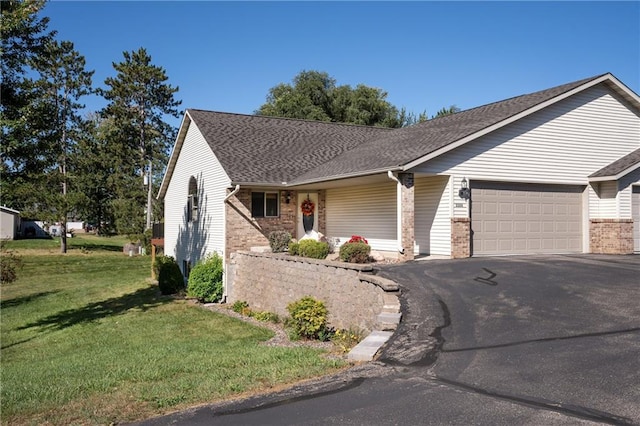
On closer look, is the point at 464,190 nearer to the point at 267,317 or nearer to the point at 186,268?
the point at 267,317

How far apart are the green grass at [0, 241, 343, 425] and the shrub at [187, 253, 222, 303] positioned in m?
0.56

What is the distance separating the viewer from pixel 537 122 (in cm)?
1669

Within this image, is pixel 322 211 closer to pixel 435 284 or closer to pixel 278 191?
pixel 278 191

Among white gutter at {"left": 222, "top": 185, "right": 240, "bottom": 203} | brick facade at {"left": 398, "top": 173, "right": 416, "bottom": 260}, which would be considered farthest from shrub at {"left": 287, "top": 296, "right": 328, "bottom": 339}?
white gutter at {"left": 222, "top": 185, "right": 240, "bottom": 203}

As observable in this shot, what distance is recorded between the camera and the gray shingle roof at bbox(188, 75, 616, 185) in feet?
53.6

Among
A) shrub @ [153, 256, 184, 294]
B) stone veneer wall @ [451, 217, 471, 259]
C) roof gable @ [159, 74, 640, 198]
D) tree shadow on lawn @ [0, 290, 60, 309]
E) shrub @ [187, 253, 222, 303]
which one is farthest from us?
shrub @ [153, 256, 184, 294]

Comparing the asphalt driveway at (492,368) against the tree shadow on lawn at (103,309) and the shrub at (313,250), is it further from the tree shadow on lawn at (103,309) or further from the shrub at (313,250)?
the tree shadow on lawn at (103,309)

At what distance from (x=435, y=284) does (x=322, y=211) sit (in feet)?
32.3

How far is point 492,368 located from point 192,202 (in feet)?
59.3

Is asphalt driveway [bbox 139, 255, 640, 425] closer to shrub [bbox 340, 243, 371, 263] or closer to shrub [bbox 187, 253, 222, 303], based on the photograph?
shrub [bbox 340, 243, 371, 263]

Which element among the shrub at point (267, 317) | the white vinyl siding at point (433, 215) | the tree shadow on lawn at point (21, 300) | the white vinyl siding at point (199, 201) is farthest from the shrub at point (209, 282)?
the tree shadow on lawn at point (21, 300)

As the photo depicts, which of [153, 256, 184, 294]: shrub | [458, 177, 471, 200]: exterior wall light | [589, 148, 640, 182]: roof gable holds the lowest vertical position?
[153, 256, 184, 294]: shrub

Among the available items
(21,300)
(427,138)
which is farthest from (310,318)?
(21,300)

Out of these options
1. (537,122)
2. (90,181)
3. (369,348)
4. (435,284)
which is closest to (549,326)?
(369,348)
